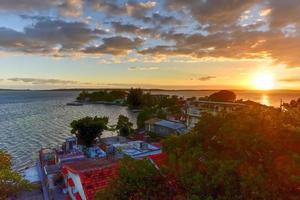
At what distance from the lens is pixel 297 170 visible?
6.59 meters

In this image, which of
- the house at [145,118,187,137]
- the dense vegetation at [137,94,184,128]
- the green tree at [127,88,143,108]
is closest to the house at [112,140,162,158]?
the house at [145,118,187,137]

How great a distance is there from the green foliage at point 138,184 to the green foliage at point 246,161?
53 centimetres

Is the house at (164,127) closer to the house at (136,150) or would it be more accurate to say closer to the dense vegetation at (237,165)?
the house at (136,150)

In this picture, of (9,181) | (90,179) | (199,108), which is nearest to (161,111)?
(199,108)

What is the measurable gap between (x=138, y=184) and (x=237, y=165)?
113 inches

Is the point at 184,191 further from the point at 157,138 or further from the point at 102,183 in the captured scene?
the point at 157,138

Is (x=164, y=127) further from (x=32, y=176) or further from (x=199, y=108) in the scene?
(x=199, y=108)

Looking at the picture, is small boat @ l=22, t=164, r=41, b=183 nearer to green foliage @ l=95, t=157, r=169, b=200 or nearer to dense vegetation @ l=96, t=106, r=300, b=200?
green foliage @ l=95, t=157, r=169, b=200

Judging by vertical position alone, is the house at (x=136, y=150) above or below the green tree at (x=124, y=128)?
above

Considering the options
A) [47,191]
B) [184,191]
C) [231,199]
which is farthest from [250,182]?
[47,191]

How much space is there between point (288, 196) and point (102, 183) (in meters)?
9.85

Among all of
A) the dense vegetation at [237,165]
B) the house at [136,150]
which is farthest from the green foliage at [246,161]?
the house at [136,150]

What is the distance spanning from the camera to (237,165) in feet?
24.1

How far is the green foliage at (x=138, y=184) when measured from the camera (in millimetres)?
8086
